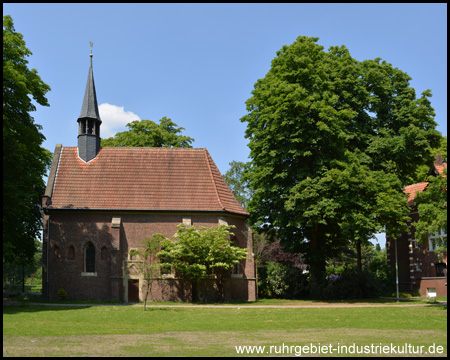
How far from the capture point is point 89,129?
35.7 metres

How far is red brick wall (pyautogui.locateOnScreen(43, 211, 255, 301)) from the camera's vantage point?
3183cm

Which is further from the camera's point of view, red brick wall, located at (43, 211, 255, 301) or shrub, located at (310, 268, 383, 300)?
shrub, located at (310, 268, 383, 300)

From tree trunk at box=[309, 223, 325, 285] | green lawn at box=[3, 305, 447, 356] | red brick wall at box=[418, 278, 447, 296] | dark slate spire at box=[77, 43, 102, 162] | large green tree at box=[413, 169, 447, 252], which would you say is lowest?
red brick wall at box=[418, 278, 447, 296]

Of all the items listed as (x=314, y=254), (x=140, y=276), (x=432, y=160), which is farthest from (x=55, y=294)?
(x=432, y=160)

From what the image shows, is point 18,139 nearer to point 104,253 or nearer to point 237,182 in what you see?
point 104,253

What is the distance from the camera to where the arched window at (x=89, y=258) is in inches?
1273

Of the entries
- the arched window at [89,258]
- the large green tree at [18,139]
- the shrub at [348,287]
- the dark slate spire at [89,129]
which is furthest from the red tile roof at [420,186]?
the large green tree at [18,139]

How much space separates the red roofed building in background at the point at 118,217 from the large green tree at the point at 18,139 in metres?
2.34

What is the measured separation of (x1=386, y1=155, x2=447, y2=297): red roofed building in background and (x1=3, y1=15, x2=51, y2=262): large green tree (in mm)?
25279

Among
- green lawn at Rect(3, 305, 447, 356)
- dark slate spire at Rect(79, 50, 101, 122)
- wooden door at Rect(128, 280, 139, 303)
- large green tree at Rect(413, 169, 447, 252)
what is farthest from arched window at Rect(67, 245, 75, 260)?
large green tree at Rect(413, 169, 447, 252)

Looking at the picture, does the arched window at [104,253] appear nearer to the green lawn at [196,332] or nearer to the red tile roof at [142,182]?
the red tile roof at [142,182]

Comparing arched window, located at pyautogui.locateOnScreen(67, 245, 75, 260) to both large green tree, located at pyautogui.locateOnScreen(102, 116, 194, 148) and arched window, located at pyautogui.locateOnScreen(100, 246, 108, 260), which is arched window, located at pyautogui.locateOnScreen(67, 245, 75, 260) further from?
large green tree, located at pyautogui.locateOnScreen(102, 116, 194, 148)

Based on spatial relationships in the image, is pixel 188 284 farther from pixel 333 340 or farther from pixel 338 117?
pixel 333 340

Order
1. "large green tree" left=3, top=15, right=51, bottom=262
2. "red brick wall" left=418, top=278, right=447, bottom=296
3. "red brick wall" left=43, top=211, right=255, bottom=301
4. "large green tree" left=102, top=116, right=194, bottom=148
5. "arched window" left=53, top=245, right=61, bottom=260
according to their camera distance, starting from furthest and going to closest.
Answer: "large green tree" left=102, top=116, right=194, bottom=148 < "red brick wall" left=418, top=278, right=447, bottom=296 < "arched window" left=53, top=245, right=61, bottom=260 < "red brick wall" left=43, top=211, right=255, bottom=301 < "large green tree" left=3, top=15, right=51, bottom=262
